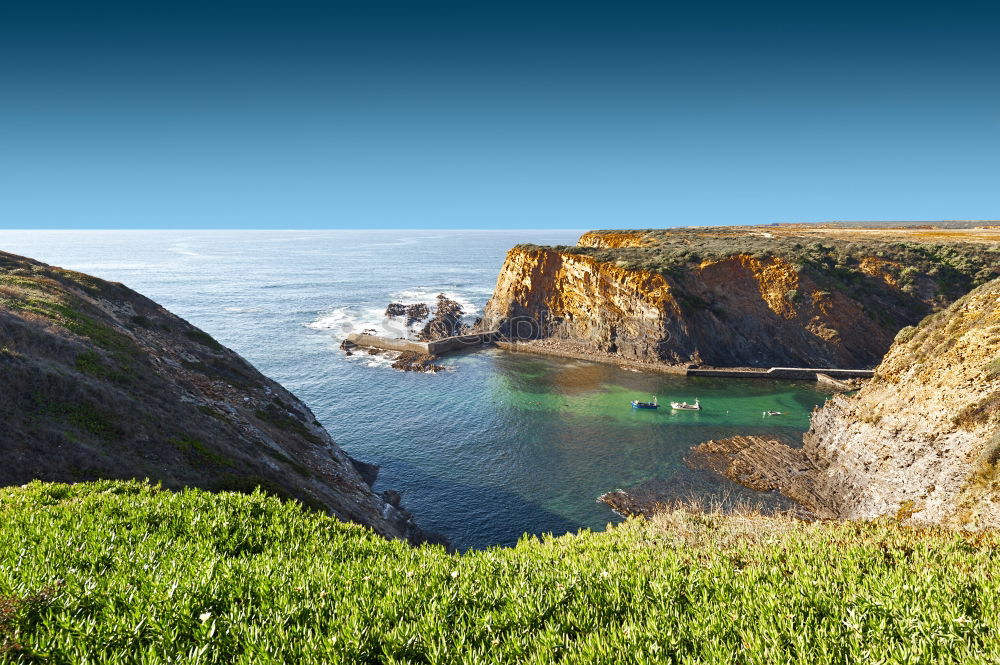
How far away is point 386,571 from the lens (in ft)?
27.2

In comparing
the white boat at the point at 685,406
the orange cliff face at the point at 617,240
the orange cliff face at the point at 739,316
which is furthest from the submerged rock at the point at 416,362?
the orange cliff face at the point at 617,240

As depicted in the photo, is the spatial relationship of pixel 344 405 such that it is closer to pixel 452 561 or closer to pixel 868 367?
pixel 452 561

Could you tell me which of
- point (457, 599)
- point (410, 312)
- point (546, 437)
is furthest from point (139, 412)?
point (410, 312)

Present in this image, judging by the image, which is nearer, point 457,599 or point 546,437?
point 457,599

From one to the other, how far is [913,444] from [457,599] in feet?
98.5

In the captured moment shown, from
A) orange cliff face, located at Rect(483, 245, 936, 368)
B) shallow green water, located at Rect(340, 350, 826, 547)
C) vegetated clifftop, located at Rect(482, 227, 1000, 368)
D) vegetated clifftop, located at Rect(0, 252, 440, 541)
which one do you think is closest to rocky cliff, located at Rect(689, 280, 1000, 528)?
shallow green water, located at Rect(340, 350, 826, 547)

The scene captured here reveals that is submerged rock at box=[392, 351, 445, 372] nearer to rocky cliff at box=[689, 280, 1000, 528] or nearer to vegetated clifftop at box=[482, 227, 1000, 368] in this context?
vegetated clifftop at box=[482, 227, 1000, 368]

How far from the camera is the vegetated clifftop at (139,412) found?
1691 cm

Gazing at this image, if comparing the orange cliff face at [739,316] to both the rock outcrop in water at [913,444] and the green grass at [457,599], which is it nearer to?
the rock outcrop in water at [913,444]

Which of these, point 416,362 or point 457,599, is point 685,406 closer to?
point 416,362

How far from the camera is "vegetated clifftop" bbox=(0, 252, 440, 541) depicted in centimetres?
1691

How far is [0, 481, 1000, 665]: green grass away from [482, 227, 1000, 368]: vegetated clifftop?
179ft

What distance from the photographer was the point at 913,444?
25938 mm

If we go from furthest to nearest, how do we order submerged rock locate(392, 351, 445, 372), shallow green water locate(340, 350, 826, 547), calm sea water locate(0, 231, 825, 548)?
1. submerged rock locate(392, 351, 445, 372)
2. calm sea water locate(0, 231, 825, 548)
3. shallow green water locate(340, 350, 826, 547)
